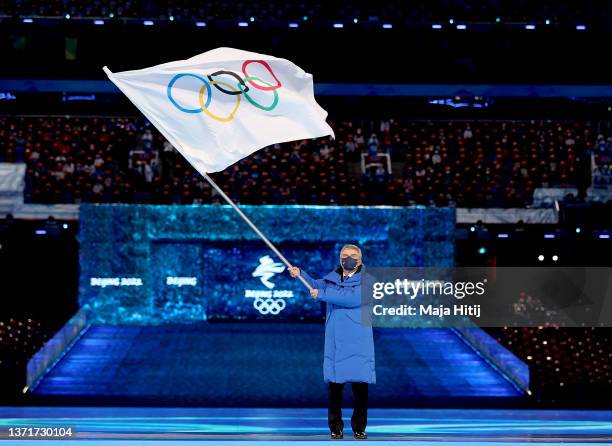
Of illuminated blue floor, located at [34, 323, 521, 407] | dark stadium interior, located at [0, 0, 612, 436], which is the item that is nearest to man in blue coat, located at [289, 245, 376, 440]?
illuminated blue floor, located at [34, 323, 521, 407]

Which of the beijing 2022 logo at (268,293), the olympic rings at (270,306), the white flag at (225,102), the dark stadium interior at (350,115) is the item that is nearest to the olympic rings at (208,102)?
the white flag at (225,102)

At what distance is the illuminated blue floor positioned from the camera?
9711 millimetres

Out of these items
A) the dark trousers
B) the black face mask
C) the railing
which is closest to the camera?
the black face mask

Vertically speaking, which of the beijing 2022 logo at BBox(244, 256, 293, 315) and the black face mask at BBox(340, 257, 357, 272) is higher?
the black face mask at BBox(340, 257, 357, 272)

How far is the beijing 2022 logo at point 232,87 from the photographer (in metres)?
7.47

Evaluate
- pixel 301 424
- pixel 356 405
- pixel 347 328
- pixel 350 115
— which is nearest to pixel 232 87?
pixel 347 328

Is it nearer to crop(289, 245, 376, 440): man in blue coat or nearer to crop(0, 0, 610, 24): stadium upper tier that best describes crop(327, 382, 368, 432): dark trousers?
crop(289, 245, 376, 440): man in blue coat

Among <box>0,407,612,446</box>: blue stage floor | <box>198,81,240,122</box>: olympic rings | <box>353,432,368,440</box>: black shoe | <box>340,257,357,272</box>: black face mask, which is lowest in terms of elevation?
<box>0,407,612,446</box>: blue stage floor

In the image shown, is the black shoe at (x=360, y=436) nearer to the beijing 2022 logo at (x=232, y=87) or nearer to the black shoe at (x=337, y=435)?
the black shoe at (x=337, y=435)

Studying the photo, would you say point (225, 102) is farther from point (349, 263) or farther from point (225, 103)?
point (349, 263)

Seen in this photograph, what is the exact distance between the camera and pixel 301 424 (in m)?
7.88

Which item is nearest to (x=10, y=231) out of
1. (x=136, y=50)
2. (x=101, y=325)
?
(x=101, y=325)

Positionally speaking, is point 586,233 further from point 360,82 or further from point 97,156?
point 97,156

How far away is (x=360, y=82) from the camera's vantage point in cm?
1588
